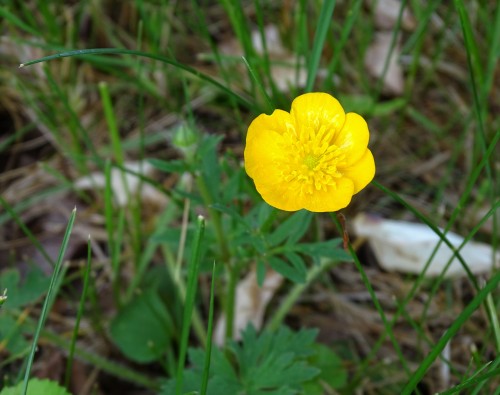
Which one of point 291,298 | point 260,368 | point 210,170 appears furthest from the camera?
point 291,298

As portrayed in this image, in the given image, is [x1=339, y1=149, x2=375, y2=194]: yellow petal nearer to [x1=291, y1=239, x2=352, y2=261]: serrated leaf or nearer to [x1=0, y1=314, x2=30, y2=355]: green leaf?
[x1=291, y1=239, x2=352, y2=261]: serrated leaf

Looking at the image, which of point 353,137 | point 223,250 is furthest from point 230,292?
point 353,137

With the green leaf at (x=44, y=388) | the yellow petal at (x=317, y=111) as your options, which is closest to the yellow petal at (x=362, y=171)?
the yellow petal at (x=317, y=111)

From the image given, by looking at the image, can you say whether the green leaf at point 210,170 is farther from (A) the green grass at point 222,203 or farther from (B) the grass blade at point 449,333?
(B) the grass blade at point 449,333

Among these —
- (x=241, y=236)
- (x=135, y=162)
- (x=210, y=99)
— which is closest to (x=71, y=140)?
(x=135, y=162)

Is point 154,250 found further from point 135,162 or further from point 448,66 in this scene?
point 448,66

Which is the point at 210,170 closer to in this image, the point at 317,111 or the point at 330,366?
the point at 317,111

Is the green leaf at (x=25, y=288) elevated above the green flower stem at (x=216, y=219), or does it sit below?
below
